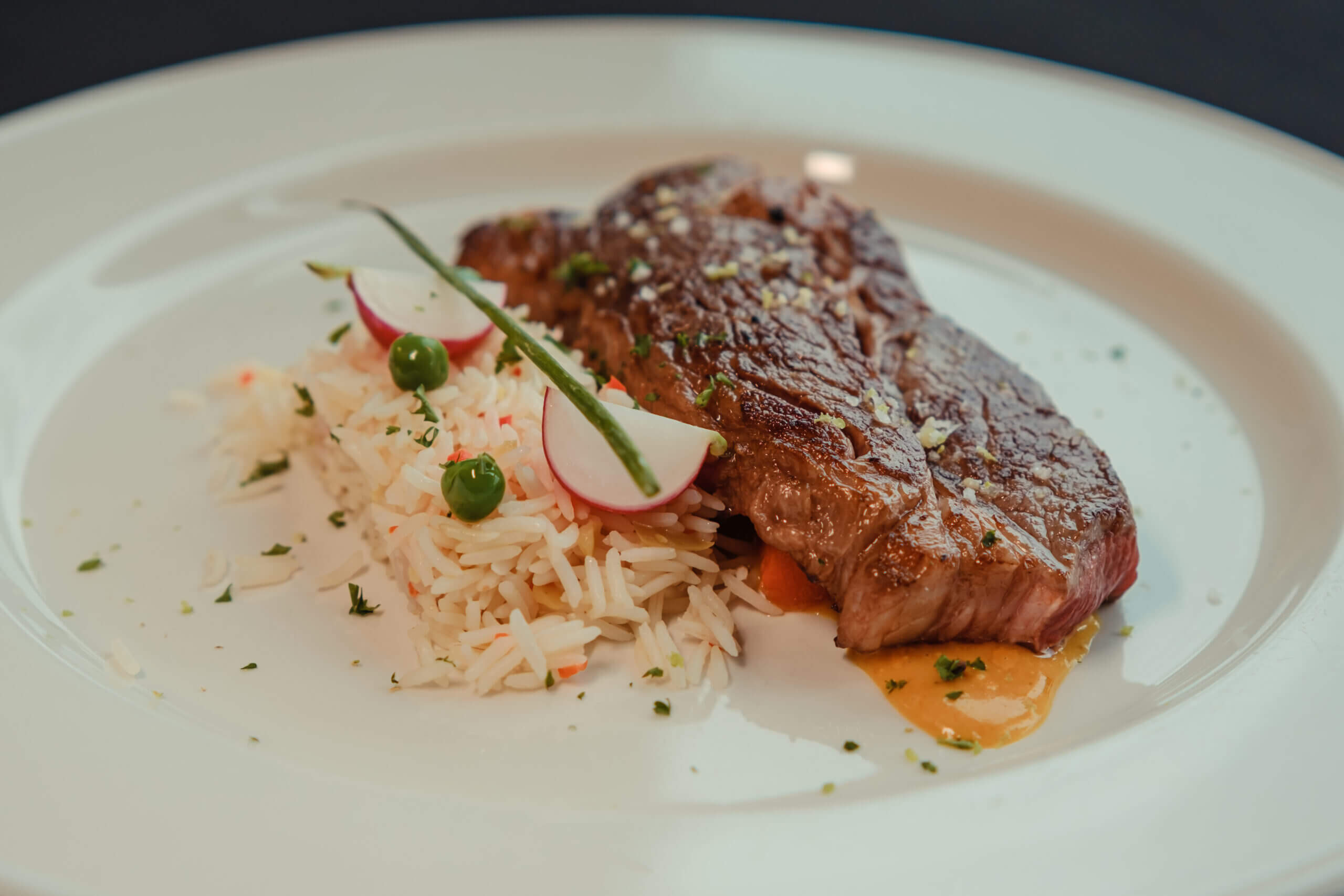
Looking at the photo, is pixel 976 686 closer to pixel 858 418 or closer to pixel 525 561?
pixel 858 418

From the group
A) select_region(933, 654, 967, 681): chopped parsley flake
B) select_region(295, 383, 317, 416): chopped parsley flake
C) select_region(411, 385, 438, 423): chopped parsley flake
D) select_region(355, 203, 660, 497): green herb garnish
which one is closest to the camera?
select_region(355, 203, 660, 497): green herb garnish

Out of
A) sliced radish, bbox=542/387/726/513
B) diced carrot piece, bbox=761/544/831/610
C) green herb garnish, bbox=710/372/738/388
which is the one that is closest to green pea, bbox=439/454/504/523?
sliced radish, bbox=542/387/726/513

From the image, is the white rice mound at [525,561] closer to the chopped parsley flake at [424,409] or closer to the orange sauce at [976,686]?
the chopped parsley flake at [424,409]

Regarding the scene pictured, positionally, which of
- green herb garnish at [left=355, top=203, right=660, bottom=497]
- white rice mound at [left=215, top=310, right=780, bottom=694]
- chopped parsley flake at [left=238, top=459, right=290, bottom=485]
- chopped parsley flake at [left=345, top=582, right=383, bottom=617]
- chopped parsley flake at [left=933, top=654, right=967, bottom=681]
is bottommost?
chopped parsley flake at [left=238, top=459, right=290, bottom=485]

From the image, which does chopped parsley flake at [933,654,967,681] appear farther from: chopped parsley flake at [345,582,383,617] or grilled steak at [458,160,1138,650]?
chopped parsley flake at [345,582,383,617]

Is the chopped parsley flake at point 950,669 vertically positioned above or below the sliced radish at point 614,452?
below

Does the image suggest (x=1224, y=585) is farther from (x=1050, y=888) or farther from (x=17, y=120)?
(x=17, y=120)

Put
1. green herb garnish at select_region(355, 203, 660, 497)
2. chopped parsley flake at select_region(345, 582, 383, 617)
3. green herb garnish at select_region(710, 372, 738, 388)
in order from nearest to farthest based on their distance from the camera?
green herb garnish at select_region(355, 203, 660, 497) → green herb garnish at select_region(710, 372, 738, 388) → chopped parsley flake at select_region(345, 582, 383, 617)

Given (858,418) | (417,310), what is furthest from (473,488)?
(858,418)

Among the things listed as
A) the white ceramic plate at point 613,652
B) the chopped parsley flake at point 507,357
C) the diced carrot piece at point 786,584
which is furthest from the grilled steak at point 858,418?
the white ceramic plate at point 613,652
